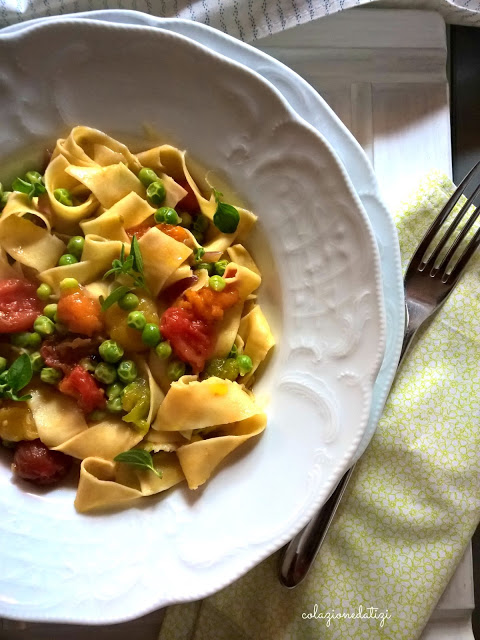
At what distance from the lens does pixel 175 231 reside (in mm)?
3443

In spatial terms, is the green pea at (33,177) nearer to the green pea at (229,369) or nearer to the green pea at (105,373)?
the green pea at (105,373)

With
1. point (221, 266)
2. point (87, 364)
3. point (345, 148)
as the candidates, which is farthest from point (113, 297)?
point (345, 148)

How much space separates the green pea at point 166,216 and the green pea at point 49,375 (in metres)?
1.10

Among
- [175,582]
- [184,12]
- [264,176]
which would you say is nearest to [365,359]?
[264,176]

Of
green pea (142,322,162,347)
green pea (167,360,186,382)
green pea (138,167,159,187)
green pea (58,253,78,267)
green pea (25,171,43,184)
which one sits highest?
green pea (25,171,43,184)

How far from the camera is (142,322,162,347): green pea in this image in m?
3.28

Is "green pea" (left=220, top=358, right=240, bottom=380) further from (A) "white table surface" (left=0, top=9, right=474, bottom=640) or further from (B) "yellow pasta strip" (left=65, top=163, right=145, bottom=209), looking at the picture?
(A) "white table surface" (left=0, top=9, right=474, bottom=640)

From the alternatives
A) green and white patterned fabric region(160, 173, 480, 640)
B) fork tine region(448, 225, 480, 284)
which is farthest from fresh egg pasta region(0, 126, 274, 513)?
fork tine region(448, 225, 480, 284)

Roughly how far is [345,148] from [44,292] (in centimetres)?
201

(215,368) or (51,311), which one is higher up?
(51,311)

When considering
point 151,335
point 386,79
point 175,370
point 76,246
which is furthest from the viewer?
point 386,79

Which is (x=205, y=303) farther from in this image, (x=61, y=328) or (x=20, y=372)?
(x=20, y=372)

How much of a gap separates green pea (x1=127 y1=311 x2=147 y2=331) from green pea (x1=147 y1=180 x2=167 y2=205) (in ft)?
2.46

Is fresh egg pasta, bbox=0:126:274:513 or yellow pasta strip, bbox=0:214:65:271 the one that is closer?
fresh egg pasta, bbox=0:126:274:513
